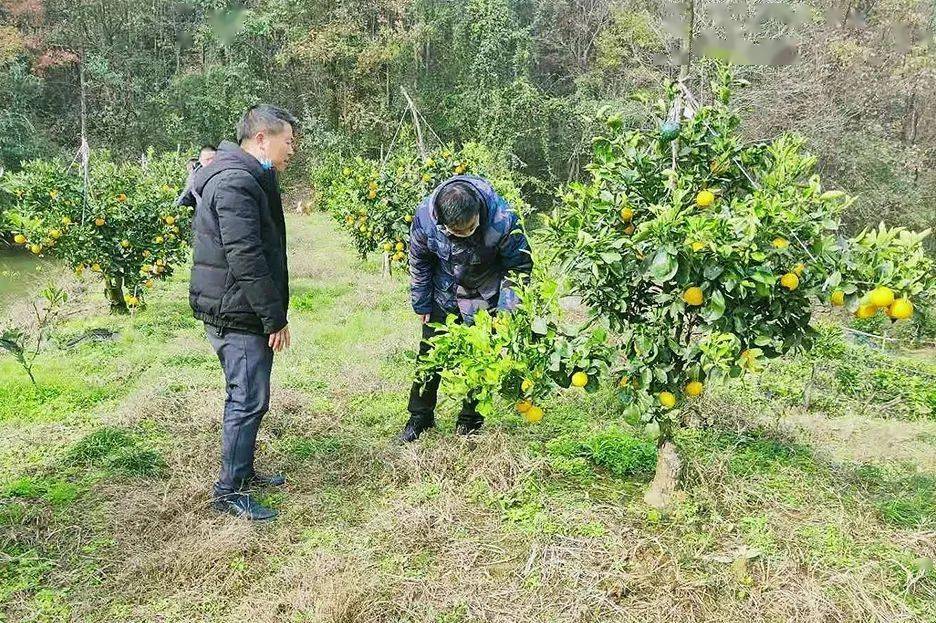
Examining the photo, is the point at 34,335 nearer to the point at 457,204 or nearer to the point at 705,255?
the point at 457,204

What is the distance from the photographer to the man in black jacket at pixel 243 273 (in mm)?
2740

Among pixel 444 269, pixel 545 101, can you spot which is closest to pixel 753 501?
pixel 444 269

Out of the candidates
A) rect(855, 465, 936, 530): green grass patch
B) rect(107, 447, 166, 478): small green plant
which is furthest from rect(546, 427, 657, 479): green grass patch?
rect(107, 447, 166, 478): small green plant

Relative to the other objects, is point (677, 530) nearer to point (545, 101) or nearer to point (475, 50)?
point (545, 101)

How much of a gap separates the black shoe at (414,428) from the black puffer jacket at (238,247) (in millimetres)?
1147

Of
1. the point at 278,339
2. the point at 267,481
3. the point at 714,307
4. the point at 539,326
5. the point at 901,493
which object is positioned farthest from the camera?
the point at 901,493

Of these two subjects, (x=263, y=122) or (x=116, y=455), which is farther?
(x=116, y=455)

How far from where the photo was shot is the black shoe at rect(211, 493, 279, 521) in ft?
9.73

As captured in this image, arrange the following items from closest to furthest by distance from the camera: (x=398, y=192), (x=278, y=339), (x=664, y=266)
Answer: (x=664, y=266)
(x=278, y=339)
(x=398, y=192)

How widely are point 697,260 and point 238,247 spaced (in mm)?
1790

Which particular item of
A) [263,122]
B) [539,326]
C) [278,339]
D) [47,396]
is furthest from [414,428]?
[47,396]

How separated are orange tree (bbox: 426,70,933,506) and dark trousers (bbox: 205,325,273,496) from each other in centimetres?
85

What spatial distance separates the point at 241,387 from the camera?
9.48 feet

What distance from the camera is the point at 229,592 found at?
2.57 meters
